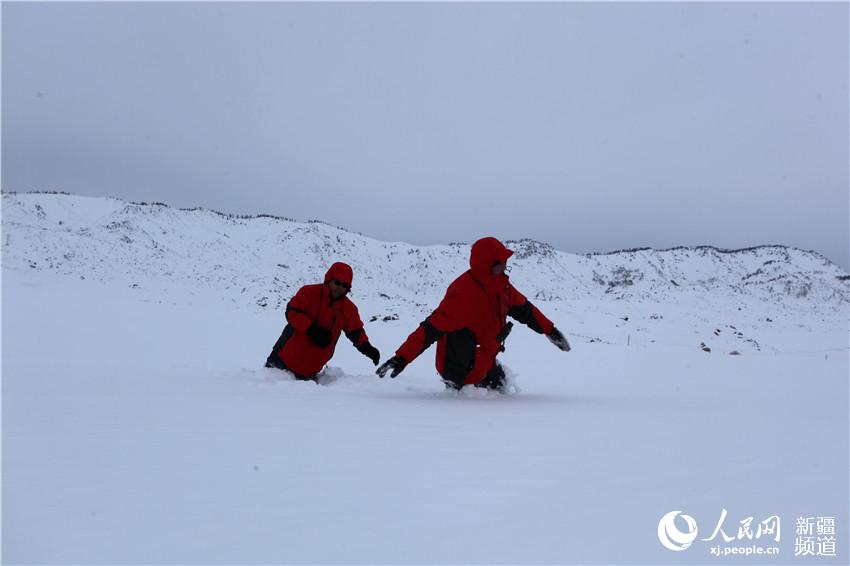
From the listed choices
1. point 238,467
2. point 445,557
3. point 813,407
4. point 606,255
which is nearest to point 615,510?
point 445,557

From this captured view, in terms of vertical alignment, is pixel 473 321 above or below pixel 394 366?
above

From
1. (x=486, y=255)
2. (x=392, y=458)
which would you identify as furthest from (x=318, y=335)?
(x=392, y=458)

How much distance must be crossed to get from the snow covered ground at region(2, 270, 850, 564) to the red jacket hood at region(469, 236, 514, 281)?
1.05 meters

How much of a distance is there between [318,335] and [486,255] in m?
1.80

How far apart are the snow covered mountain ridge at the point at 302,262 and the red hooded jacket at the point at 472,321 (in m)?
17.5

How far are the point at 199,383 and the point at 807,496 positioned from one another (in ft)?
13.9

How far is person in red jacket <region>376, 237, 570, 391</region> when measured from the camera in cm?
467

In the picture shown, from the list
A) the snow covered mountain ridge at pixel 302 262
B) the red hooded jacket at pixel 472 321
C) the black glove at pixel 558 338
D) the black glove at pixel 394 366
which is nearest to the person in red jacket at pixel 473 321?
the red hooded jacket at pixel 472 321

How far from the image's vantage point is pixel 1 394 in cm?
354

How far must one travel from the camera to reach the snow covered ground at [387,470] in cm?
153

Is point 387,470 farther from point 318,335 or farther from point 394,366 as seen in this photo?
point 318,335

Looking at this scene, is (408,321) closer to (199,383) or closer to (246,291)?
(199,383)

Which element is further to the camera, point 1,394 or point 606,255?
point 606,255

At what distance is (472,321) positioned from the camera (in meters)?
4.70
